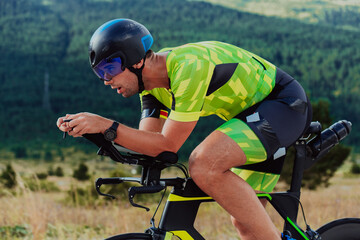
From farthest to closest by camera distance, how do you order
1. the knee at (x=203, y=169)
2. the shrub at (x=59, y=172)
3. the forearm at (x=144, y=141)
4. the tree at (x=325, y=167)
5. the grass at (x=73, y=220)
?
the shrub at (x=59, y=172) → the tree at (x=325, y=167) → the grass at (x=73, y=220) → the knee at (x=203, y=169) → the forearm at (x=144, y=141)

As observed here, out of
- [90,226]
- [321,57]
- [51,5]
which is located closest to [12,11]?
[51,5]

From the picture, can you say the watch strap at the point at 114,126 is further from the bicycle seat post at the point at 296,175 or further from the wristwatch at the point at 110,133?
the bicycle seat post at the point at 296,175

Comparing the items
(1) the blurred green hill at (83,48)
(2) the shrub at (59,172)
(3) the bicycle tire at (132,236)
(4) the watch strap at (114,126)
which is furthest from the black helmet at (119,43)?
(1) the blurred green hill at (83,48)

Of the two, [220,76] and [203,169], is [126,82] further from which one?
[203,169]

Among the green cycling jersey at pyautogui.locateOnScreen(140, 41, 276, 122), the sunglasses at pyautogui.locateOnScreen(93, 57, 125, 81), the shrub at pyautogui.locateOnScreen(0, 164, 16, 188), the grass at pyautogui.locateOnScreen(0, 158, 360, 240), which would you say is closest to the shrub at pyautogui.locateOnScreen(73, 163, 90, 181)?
the shrub at pyautogui.locateOnScreen(0, 164, 16, 188)

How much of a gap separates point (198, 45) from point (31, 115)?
104m

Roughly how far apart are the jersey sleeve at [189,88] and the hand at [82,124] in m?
0.42

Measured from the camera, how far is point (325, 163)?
26.4 m

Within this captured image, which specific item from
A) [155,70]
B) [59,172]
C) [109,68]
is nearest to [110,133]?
[109,68]

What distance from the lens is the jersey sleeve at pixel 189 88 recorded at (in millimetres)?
2705

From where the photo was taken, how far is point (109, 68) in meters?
2.86

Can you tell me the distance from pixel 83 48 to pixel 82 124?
103 metres

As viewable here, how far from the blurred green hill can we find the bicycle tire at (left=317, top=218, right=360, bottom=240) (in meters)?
88.4

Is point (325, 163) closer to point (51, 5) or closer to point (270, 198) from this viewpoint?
point (270, 198)
